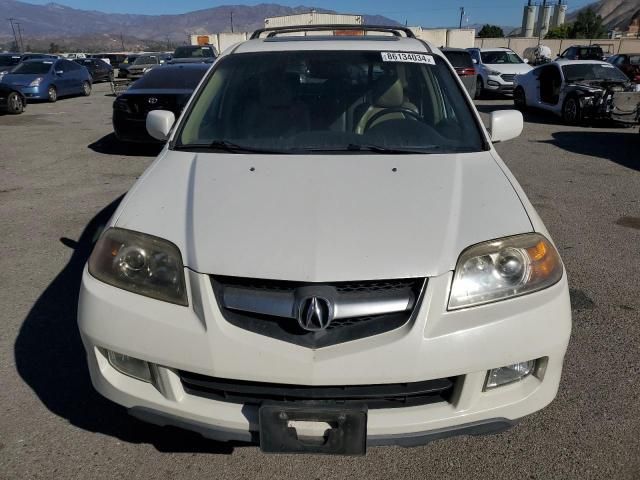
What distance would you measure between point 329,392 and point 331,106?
6.18ft

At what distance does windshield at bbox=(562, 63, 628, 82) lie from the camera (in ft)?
41.1

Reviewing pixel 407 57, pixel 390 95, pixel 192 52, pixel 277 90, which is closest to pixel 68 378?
pixel 277 90

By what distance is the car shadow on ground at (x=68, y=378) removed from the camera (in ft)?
8.38

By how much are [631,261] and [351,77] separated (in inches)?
115

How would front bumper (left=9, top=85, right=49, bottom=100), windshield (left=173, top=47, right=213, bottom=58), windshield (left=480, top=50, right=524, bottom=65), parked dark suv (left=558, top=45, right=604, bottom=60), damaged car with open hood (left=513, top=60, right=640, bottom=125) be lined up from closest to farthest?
damaged car with open hood (left=513, top=60, right=640, bottom=125)
front bumper (left=9, top=85, right=49, bottom=100)
windshield (left=480, top=50, right=524, bottom=65)
windshield (left=173, top=47, right=213, bottom=58)
parked dark suv (left=558, top=45, right=604, bottom=60)

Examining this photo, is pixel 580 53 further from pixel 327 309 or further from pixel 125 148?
pixel 327 309

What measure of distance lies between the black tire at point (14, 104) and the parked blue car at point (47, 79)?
2.15 meters

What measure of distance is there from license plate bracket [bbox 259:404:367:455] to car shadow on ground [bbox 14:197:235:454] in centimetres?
37

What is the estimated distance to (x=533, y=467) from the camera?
7.80 feet

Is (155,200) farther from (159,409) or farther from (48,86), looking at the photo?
(48,86)

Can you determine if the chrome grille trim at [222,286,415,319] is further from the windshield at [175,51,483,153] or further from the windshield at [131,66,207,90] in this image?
the windshield at [131,66,207,90]

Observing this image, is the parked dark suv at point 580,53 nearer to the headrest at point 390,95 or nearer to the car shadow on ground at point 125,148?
the car shadow on ground at point 125,148

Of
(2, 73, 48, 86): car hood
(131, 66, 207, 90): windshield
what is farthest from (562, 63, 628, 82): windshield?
(2, 73, 48, 86): car hood

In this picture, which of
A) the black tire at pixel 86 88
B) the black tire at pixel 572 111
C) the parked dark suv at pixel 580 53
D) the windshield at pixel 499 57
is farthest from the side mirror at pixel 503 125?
the parked dark suv at pixel 580 53
